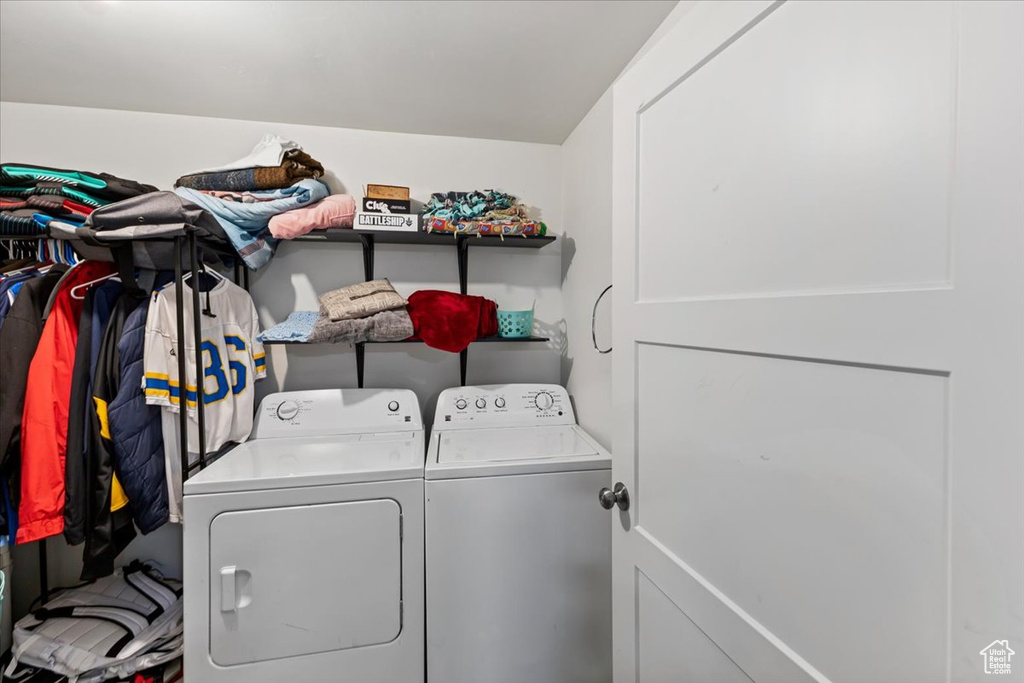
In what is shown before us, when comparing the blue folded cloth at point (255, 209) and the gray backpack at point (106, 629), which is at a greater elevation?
the blue folded cloth at point (255, 209)

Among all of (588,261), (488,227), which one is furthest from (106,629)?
(588,261)

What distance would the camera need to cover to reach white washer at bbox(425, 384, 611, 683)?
4.46 ft

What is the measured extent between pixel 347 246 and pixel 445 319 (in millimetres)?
707

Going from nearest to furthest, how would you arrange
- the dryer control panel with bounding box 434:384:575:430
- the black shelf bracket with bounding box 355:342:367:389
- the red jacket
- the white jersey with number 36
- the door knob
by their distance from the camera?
1. the door knob
2. the red jacket
3. the white jersey with number 36
4. the dryer control panel with bounding box 434:384:575:430
5. the black shelf bracket with bounding box 355:342:367:389

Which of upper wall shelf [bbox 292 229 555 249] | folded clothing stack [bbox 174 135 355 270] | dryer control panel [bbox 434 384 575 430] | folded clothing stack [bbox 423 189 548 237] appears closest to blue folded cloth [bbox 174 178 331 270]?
folded clothing stack [bbox 174 135 355 270]

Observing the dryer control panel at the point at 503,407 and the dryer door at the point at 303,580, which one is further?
the dryer control panel at the point at 503,407

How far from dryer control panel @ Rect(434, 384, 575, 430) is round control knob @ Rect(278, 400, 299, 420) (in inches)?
24.1

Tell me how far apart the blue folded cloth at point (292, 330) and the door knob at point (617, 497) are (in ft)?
4.27

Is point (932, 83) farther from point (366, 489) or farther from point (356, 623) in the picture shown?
point (356, 623)

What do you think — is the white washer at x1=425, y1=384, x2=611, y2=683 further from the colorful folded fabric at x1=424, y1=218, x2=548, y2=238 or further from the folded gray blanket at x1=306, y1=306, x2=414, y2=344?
the colorful folded fabric at x1=424, y1=218, x2=548, y2=238

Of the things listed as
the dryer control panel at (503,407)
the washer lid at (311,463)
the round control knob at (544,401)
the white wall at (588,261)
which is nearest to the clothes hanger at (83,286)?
the washer lid at (311,463)

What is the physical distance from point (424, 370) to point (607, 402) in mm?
956

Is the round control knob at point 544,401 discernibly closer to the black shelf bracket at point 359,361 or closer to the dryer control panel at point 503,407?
the dryer control panel at point 503,407

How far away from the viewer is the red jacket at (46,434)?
133 centimetres
